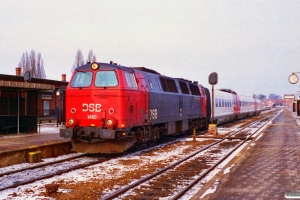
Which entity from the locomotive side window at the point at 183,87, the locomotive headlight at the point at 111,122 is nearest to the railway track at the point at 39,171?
the locomotive headlight at the point at 111,122

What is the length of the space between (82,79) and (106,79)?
1.04 metres

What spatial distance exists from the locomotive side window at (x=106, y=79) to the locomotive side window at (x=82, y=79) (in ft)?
1.08

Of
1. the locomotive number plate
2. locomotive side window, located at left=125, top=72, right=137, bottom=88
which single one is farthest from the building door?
locomotive side window, located at left=125, top=72, right=137, bottom=88

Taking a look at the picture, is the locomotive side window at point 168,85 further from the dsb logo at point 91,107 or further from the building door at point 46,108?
the building door at point 46,108

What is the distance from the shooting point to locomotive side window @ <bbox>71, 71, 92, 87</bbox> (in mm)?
13022

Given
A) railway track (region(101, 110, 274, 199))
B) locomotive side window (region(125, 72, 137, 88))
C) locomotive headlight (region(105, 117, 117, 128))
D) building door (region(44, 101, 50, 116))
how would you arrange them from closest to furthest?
railway track (region(101, 110, 274, 199))
locomotive headlight (region(105, 117, 117, 128))
locomotive side window (region(125, 72, 137, 88))
building door (region(44, 101, 50, 116))

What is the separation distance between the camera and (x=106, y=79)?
1280cm

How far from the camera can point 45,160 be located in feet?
41.2

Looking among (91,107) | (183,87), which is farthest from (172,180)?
(183,87)

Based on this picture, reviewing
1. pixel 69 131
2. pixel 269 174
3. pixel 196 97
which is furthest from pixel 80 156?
pixel 196 97

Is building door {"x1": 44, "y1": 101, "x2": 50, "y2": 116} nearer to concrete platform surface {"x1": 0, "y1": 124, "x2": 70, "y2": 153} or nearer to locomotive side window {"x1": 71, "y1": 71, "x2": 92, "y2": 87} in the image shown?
concrete platform surface {"x1": 0, "y1": 124, "x2": 70, "y2": 153}

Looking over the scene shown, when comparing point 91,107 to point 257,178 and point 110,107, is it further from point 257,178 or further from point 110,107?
point 257,178

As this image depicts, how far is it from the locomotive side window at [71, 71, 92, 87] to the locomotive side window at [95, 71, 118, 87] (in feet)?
1.08

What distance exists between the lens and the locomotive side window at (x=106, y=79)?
12.7 metres
